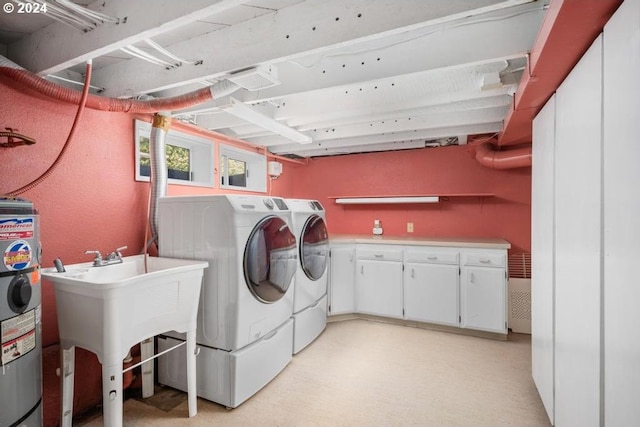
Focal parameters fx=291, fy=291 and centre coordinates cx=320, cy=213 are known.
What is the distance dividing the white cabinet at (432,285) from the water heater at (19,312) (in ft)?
9.33

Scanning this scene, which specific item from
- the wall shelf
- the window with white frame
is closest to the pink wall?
the wall shelf

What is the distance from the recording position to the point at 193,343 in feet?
5.73

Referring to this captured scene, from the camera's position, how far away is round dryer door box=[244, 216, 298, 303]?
6.22 feet

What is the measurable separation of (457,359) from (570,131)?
2002 mm

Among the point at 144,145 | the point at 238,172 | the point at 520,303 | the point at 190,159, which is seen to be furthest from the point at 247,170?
the point at 520,303

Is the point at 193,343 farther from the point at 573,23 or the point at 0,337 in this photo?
the point at 573,23

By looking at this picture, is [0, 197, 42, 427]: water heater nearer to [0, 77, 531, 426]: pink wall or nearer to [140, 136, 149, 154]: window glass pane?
[0, 77, 531, 426]: pink wall

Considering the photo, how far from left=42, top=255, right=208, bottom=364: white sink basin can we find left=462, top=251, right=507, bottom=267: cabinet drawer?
8.10 feet

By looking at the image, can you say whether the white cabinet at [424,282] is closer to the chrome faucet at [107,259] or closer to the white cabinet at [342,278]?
the white cabinet at [342,278]

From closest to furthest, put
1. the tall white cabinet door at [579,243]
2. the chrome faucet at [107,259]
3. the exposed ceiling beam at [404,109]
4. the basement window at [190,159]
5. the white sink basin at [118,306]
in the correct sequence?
the tall white cabinet door at [579,243] → the white sink basin at [118,306] → the chrome faucet at [107,259] → the exposed ceiling beam at [404,109] → the basement window at [190,159]

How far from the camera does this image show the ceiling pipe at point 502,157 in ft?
9.35

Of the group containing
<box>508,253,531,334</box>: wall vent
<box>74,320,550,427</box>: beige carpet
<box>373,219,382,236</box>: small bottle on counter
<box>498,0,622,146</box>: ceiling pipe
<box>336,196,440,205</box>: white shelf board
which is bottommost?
<box>74,320,550,427</box>: beige carpet

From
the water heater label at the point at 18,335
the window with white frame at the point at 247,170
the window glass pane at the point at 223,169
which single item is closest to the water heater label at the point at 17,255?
the water heater label at the point at 18,335

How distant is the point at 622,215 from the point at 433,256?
2181mm
